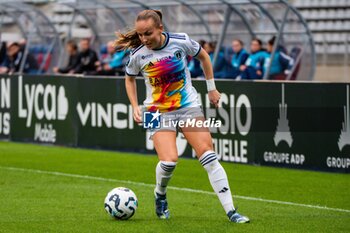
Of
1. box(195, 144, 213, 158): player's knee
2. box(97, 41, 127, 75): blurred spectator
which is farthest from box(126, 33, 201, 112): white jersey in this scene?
box(97, 41, 127, 75): blurred spectator

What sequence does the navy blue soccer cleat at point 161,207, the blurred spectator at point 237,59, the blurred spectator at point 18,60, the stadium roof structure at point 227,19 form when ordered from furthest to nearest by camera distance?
1. the blurred spectator at point 18,60
2. the stadium roof structure at point 227,19
3. the blurred spectator at point 237,59
4. the navy blue soccer cleat at point 161,207

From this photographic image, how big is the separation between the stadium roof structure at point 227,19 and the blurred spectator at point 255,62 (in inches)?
10.4

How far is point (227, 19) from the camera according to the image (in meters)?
21.8

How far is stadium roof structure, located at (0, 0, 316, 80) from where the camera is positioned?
21.0 meters

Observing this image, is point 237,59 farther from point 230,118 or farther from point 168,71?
point 168,71

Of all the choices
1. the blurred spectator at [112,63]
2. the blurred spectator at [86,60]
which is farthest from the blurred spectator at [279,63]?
the blurred spectator at [86,60]

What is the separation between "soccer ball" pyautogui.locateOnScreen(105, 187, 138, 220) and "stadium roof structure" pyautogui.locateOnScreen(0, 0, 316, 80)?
34.8 ft

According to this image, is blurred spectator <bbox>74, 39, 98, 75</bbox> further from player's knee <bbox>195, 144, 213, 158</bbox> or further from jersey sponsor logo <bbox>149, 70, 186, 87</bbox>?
player's knee <bbox>195, 144, 213, 158</bbox>

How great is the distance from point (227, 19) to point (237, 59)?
3.86 ft

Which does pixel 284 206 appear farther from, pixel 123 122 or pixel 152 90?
pixel 123 122

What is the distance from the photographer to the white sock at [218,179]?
32.5 ft

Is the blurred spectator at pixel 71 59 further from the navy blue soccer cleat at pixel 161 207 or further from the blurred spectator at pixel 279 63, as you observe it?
the navy blue soccer cleat at pixel 161 207

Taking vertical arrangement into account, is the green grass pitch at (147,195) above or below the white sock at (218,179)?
below

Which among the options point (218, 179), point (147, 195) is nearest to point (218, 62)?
point (147, 195)
